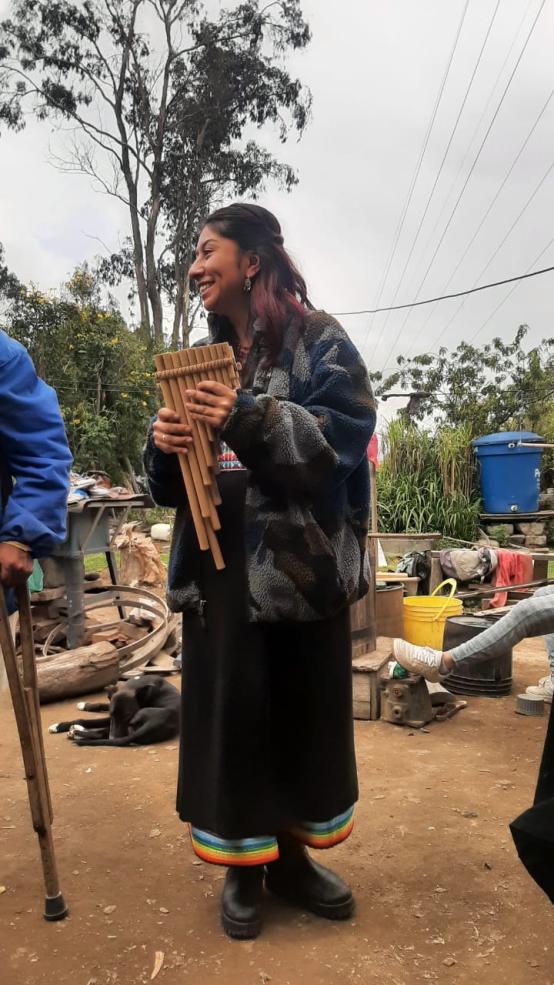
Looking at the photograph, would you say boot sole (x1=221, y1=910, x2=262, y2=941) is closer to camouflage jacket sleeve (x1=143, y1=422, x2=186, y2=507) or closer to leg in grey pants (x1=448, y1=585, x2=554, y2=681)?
camouflage jacket sleeve (x1=143, y1=422, x2=186, y2=507)

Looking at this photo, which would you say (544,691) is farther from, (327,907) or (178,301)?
(178,301)

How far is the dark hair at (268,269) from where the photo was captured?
6.72 feet

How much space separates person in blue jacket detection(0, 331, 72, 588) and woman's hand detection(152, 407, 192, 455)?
16.0 inches

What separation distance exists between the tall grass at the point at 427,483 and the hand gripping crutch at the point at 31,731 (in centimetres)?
916

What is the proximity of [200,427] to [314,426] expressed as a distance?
31cm

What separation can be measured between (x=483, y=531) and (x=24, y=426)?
10.0 metres

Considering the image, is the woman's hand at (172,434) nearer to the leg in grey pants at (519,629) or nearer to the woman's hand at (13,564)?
the woman's hand at (13,564)

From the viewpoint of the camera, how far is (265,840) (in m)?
2.02

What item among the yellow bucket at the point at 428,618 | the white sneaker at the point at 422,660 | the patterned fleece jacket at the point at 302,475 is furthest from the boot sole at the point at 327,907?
the yellow bucket at the point at 428,618

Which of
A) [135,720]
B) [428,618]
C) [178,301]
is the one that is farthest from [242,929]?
[178,301]

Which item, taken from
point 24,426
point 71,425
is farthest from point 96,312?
point 24,426

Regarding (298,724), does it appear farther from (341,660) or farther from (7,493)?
(7,493)

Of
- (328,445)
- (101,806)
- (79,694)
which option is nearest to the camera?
(328,445)

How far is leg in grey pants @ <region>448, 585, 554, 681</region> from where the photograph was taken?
3012 mm
